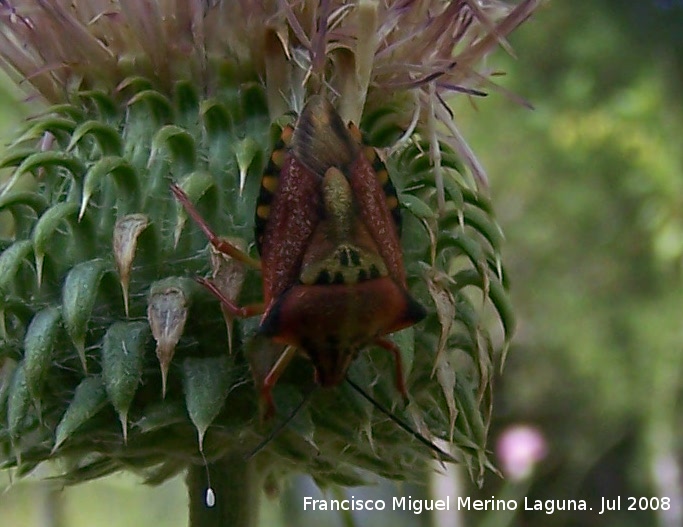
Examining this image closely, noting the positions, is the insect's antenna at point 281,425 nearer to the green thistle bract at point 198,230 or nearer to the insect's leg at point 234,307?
the green thistle bract at point 198,230

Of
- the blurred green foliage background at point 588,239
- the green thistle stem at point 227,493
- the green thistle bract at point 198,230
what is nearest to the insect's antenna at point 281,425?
the green thistle bract at point 198,230

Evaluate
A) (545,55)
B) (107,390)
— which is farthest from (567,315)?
(107,390)

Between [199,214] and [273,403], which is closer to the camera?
[273,403]

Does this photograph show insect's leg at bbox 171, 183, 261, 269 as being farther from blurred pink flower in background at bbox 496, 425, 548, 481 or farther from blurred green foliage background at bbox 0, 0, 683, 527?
blurred green foliage background at bbox 0, 0, 683, 527

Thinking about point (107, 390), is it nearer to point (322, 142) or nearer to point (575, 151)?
point (322, 142)

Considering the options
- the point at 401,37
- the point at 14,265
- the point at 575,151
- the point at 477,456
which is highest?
the point at 575,151

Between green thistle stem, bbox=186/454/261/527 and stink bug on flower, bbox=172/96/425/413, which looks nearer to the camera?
stink bug on flower, bbox=172/96/425/413

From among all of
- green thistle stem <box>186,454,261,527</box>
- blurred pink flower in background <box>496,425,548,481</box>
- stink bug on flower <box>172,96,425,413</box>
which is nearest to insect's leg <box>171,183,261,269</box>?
stink bug on flower <box>172,96,425,413</box>

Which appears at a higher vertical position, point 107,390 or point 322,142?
point 322,142

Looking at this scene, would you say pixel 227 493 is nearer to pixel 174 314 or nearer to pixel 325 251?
pixel 174 314
